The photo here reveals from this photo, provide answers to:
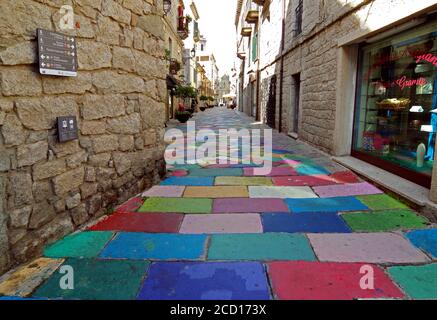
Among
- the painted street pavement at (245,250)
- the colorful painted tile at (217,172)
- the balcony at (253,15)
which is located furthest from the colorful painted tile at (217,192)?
the balcony at (253,15)

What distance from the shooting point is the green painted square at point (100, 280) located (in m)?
1.92

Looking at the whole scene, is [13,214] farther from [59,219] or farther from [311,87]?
[311,87]

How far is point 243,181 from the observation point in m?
4.61

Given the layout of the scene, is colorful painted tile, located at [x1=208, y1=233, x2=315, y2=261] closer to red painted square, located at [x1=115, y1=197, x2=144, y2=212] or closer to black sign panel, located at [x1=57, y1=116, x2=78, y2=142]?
red painted square, located at [x1=115, y1=197, x2=144, y2=212]

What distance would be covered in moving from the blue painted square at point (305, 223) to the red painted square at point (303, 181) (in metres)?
1.13

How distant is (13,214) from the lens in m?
2.17

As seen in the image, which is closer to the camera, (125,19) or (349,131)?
(125,19)

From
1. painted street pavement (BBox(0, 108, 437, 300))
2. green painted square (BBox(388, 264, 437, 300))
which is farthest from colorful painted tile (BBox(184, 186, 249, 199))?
green painted square (BBox(388, 264, 437, 300))

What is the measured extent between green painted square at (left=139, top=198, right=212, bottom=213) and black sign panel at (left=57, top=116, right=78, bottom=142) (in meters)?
1.13

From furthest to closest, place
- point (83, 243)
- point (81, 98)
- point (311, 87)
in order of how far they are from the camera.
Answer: point (311, 87) < point (81, 98) < point (83, 243)

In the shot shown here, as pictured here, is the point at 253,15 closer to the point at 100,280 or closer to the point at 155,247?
the point at 155,247

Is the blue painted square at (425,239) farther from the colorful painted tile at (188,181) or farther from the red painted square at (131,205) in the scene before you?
the red painted square at (131,205)

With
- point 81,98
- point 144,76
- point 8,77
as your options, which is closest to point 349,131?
point 144,76
